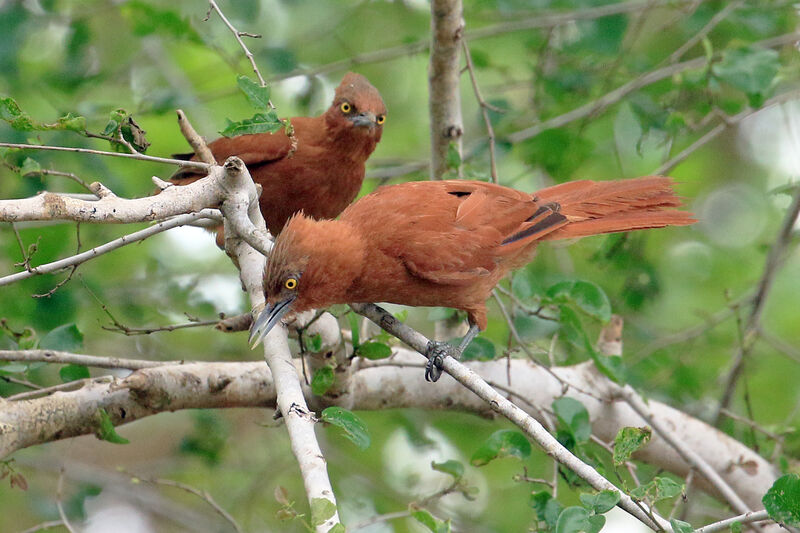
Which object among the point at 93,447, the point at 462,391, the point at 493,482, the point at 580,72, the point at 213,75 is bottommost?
the point at 493,482

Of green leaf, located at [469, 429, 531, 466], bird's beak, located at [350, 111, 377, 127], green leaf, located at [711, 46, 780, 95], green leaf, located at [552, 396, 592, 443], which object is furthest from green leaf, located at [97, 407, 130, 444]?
green leaf, located at [711, 46, 780, 95]

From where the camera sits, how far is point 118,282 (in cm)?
548

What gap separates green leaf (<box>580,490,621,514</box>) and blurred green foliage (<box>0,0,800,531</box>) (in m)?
1.15

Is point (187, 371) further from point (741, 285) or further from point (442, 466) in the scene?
point (741, 285)

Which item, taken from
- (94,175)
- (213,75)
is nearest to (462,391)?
(94,175)

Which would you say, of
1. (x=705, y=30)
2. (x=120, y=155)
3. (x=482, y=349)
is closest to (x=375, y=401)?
(x=482, y=349)

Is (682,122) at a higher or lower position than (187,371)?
higher

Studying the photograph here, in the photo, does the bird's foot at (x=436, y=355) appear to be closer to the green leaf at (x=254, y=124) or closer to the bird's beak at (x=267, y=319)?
the bird's beak at (x=267, y=319)

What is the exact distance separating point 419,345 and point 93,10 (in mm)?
3577

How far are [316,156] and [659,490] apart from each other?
2.70 meters

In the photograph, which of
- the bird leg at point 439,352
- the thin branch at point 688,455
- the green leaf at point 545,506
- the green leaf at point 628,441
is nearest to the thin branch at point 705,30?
the thin branch at point 688,455

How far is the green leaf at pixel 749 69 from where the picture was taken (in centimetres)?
427

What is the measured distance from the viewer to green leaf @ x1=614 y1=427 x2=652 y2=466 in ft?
7.97

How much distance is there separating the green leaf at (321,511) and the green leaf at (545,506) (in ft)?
3.80
